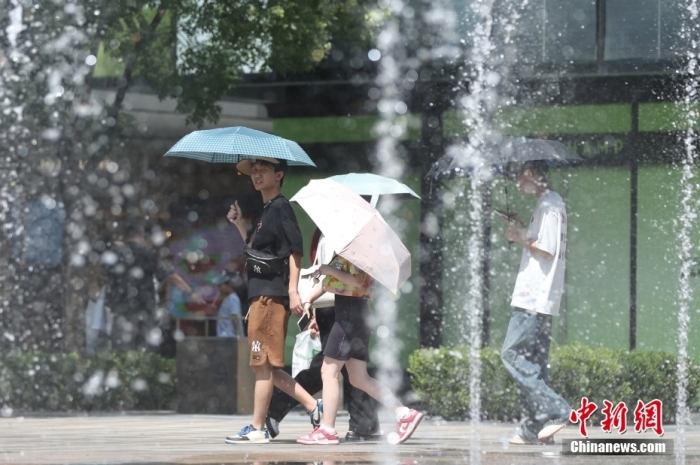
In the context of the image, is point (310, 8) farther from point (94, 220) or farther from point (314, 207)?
point (94, 220)

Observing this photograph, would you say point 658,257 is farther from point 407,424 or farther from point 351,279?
point 351,279

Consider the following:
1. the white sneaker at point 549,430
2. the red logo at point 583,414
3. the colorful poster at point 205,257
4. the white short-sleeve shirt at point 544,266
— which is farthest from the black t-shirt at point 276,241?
the colorful poster at point 205,257

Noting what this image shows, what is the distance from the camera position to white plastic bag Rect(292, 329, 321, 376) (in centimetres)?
977

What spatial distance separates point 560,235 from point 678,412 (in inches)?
191

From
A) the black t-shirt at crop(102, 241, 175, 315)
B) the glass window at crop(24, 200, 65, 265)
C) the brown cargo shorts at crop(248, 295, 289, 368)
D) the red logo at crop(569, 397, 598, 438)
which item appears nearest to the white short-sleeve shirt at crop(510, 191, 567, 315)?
the red logo at crop(569, 397, 598, 438)

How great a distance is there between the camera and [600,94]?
1448 centimetres

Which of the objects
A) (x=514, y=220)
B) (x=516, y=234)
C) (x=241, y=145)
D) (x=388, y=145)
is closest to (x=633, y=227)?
(x=388, y=145)

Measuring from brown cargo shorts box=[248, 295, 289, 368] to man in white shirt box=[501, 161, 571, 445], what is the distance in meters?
1.42

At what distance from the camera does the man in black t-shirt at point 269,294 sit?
866 centimetres

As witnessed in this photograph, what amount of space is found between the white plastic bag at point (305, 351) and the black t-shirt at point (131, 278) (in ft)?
20.4

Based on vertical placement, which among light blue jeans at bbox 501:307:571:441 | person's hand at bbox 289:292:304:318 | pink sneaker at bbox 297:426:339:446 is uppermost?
person's hand at bbox 289:292:304:318

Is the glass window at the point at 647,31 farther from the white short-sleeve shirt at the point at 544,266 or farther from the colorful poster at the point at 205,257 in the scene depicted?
the colorful poster at the point at 205,257

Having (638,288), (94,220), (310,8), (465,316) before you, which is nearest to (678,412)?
(638,288)

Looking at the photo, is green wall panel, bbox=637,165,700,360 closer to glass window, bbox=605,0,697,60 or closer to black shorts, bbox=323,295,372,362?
glass window, bbox=605,0,697,60
